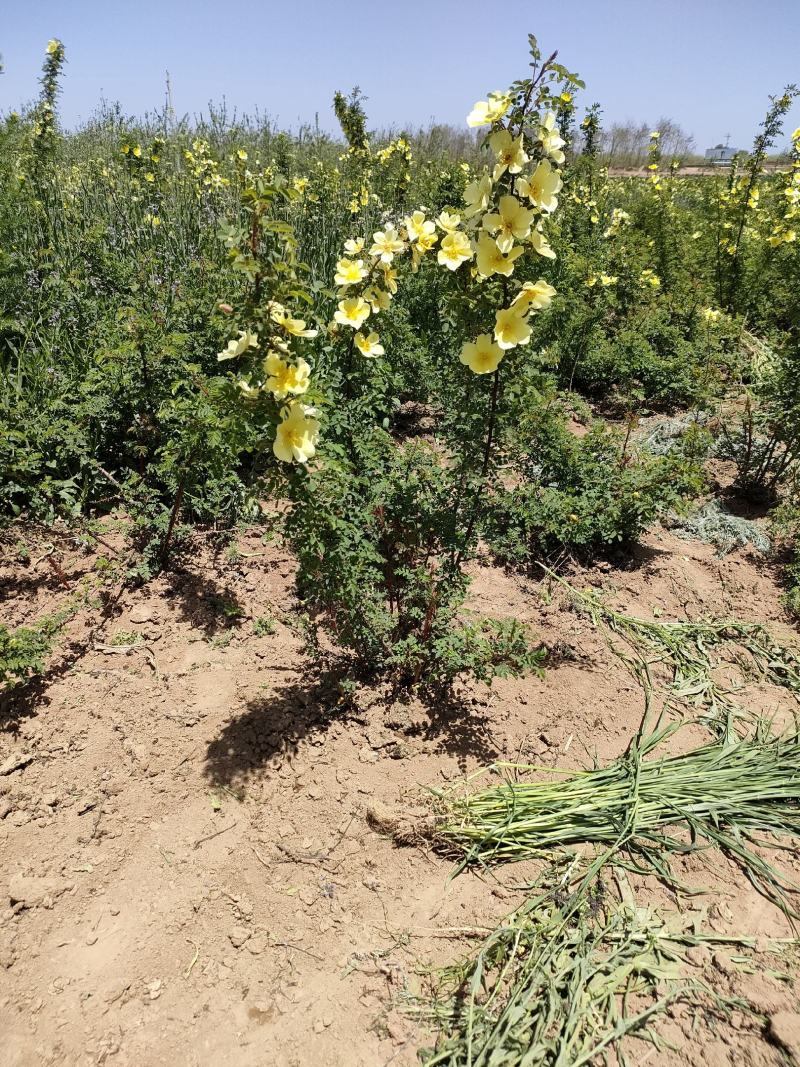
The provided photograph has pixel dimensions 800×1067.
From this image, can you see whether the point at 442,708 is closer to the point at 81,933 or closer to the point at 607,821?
the point at 607,821

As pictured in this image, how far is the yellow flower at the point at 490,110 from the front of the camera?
1766 mm

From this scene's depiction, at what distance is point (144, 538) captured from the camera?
3068mm

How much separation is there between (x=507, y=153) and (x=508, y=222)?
18 centimetres

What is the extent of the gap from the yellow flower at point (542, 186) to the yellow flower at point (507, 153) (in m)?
0.04

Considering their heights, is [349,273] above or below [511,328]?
above

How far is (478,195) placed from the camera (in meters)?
1.88

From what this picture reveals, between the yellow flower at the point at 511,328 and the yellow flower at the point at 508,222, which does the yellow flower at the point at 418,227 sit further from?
the yellow flower at the point at 511,328

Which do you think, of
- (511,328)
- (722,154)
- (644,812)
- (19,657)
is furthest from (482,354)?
(722,154)

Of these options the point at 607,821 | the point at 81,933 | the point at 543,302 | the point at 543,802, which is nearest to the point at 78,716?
the point at 81,933

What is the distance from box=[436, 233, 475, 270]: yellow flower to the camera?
195 centimetres

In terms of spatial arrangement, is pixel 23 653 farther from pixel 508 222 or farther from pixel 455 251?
pixel 508 222

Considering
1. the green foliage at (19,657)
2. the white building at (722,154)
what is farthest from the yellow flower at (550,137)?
the white building at (722,154)

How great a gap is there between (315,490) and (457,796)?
3.62ft

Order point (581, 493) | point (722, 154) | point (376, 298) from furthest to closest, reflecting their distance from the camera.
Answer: point (722, 154)
point (581, 493)
point (376, 298)
